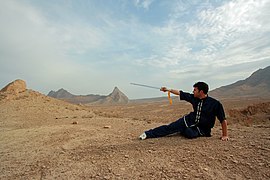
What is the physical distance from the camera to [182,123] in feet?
15.5

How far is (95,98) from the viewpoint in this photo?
112562mm

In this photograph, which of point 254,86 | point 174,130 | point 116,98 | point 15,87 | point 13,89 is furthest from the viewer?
point 116,98

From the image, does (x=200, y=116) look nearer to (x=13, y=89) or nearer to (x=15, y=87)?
(x=13, y=89)

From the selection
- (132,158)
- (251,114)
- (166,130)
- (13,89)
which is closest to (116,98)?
(13,89)

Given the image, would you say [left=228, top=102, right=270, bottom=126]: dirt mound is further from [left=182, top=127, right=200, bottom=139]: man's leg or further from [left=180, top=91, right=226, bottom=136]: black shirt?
[left=182, top=127, right=200, bottom=139]: man's leg

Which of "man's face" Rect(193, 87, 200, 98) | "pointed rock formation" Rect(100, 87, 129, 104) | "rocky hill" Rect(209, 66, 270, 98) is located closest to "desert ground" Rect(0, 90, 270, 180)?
"man's face" Rect(193, 87, 200, 98)

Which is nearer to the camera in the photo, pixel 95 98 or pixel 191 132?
pixel 191 132

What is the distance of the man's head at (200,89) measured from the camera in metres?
4.46

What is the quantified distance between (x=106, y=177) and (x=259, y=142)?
117 inches

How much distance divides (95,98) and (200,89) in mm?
110501

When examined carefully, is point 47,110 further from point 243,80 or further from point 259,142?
point 243,80

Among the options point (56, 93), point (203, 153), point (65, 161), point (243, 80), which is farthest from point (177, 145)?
point (56, 93)

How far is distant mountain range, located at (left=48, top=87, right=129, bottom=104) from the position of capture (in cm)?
10265

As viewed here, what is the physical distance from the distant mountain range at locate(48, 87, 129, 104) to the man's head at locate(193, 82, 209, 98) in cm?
9654
